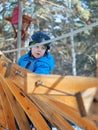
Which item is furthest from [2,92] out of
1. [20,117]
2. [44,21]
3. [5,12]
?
[44,21]

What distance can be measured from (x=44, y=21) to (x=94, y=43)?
116 inches

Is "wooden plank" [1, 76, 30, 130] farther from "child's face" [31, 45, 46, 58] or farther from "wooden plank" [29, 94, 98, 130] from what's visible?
"wooden plank" [29, 94, 98, 130]

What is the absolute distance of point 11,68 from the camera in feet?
7.43

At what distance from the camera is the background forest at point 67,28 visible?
1434cm

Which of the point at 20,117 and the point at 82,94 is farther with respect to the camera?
the point at 20,117

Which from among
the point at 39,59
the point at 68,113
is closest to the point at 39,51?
the point at 39,59

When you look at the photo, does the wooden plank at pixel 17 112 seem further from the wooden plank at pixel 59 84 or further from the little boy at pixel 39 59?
the wooden plank at pixel 59 84

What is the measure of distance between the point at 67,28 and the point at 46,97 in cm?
1640

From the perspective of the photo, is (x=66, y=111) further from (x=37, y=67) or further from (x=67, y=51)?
(x=67, y=51)

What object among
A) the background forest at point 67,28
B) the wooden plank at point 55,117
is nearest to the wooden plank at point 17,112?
the wooden plank at point 55,117

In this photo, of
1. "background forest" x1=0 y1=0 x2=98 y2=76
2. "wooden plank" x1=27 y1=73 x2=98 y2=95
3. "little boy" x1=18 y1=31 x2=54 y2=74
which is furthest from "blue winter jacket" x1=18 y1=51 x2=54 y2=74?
"background forest" x1=0 y1=0 x2=98 y2=76

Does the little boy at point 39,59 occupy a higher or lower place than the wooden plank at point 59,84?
higher

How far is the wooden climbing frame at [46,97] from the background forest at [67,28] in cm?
909

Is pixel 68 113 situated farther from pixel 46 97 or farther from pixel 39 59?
pixel 39 59
